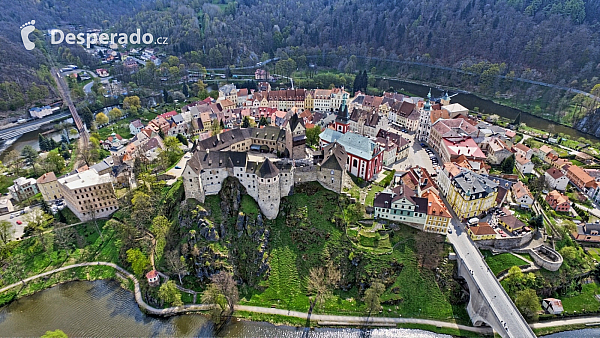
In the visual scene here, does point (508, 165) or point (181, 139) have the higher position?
point (181, 139)

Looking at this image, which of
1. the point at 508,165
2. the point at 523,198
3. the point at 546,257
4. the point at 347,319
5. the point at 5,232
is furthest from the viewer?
the point at 508,165

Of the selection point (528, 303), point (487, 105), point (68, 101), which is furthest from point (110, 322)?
point (487, 105)

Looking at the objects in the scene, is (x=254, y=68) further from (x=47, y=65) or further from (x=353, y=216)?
(x=353, y=216)

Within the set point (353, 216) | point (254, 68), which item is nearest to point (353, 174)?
point (353, 216)

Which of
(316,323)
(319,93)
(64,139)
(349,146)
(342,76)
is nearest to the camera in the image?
(316,323)

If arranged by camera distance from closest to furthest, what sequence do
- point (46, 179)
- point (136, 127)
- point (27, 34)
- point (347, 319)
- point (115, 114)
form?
point (347, 319)
point (46, 179)
point (136, 127)
point (115, 114)
point (27, 34)

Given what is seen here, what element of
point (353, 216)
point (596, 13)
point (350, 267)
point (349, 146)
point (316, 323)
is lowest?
point (316, 323)

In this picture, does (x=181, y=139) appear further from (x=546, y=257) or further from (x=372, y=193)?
(x=546, y=257)
